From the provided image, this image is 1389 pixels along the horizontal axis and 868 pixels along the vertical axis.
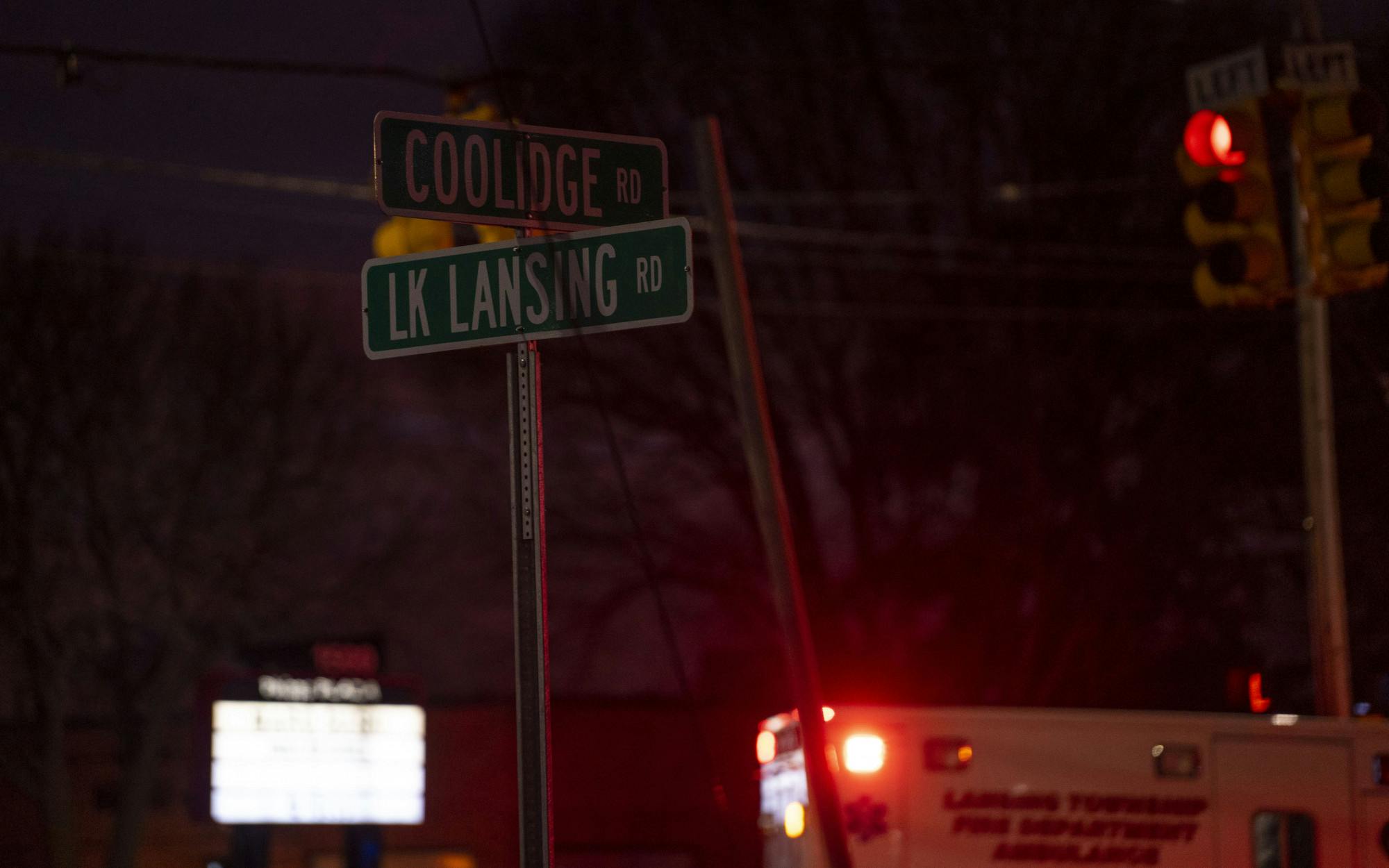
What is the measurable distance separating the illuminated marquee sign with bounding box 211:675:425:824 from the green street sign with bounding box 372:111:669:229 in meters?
18.3

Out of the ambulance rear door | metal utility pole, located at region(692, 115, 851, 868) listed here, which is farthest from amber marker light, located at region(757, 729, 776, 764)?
metal utility pole, located at region(692, 115, 851, 868)

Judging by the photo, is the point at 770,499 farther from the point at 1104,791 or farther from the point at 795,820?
the point at 1104,791

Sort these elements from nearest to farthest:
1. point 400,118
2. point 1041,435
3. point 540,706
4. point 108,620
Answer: point 540,706 < point 400,118 < point 1041,435 < point 108,620

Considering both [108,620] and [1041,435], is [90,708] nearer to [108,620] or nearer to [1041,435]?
[108,620]

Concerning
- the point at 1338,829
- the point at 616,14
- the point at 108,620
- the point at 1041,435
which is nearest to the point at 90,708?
the point at 108,620

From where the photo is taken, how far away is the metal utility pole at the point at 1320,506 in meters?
12.0

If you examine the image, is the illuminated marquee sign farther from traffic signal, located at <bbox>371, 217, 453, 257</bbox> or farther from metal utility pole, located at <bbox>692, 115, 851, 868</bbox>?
metal utility pole, located at <bbox>692, 115, 851, 868</bbox>

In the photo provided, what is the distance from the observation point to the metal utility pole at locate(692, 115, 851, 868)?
19.9 feet

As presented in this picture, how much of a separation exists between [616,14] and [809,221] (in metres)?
3.61

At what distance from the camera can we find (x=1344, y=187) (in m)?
9.10

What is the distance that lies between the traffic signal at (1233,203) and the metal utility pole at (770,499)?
3.62 m

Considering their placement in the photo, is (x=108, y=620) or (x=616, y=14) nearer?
(x=616, y=14)

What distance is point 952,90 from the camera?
20812mm

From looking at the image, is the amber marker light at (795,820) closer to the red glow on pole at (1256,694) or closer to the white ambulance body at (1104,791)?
the white ambulance body at (1104,791)
